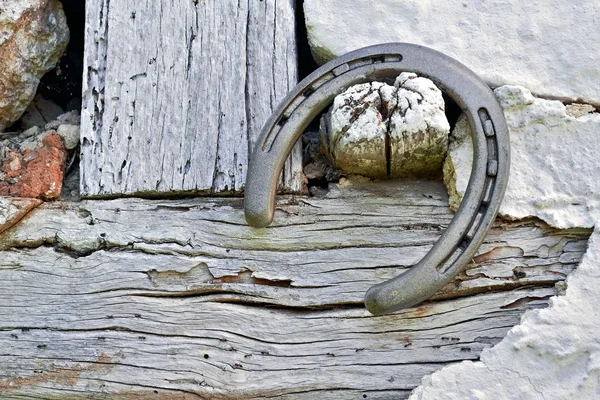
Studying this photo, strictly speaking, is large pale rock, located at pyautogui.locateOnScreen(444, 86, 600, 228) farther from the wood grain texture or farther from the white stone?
the white stone

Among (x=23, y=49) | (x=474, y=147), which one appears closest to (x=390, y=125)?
(x=474, y=147)

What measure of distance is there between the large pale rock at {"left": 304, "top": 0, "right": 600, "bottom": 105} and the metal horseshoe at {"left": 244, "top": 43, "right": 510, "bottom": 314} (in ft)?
0.33

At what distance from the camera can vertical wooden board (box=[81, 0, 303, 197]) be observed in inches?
75.0

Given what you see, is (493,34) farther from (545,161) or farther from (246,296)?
(246,296)

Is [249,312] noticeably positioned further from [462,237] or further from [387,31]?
[387,31]

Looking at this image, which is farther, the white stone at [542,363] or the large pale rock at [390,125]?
the large pale rock at [390,125]

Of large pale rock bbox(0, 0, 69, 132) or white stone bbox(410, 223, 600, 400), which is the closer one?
white stone bbox(410, 223, 600, 400)

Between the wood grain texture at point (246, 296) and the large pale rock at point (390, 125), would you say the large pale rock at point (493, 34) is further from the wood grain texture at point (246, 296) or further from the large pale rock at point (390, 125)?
the wood grain texture at point (246, 296)

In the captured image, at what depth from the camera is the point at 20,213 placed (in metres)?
1.90

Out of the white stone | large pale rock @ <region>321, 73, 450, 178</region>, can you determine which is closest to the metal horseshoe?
large pale rock @ <region>321, 73, 450, 178</region>

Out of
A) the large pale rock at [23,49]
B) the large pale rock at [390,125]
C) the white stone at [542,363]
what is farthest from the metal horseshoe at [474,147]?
the large pale rock at [23,49]

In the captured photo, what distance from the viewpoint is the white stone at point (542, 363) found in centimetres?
161

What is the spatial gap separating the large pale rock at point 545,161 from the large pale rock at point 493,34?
7 centimetres

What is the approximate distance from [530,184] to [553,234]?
0.12 m
